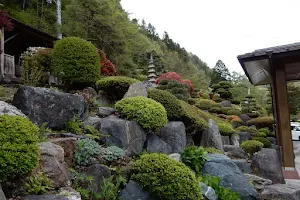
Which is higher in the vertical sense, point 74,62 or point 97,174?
point 74,62

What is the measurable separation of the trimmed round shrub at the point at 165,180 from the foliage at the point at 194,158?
1.52 metres

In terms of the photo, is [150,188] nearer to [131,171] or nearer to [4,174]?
[131,171]

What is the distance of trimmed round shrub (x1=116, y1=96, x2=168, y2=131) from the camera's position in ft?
18.2

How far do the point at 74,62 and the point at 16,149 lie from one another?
5.04m

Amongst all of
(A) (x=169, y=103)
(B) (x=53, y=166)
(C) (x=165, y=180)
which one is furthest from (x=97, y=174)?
(A) (x=169, y=103)

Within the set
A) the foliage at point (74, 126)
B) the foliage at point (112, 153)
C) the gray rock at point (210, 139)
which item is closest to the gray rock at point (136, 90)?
the foliage at point (74, 126)

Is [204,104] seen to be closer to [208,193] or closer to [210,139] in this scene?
[210,139]

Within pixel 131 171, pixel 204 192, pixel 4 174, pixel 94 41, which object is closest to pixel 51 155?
pixel 4 174

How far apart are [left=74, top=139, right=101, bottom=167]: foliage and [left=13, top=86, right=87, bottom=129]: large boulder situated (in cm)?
74

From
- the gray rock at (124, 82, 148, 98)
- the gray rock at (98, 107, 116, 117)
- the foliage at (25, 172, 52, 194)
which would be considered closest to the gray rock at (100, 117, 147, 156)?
the gray rock at (98, 107, 116, 117)

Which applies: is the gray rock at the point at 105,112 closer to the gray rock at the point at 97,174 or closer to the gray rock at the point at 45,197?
the gray rock at the point at 97,174

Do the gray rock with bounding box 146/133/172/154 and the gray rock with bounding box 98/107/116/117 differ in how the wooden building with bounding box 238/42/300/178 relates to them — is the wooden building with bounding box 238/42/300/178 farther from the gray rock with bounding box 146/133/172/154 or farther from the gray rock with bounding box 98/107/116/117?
the gray rock with bounding box 98/107/116/117

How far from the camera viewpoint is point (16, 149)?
9.21 feet

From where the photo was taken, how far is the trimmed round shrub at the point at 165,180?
153 inches
